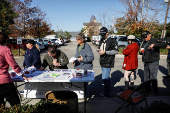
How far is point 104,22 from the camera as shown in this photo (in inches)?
1377

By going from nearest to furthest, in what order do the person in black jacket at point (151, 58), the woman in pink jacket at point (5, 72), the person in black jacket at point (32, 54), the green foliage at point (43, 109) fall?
1. the green foliage at point (43, 109)
2. the woman in pink jacket at point (5, 72)
3. the person in black jacket at point (151, 58)
4. the person in black jacket at point (32, 54)

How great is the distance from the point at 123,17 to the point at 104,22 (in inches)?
703

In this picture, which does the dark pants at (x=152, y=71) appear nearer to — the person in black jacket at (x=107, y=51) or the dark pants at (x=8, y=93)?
the person in black jacket at (x=107, y=51)

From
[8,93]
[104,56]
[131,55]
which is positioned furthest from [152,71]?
[8,93]

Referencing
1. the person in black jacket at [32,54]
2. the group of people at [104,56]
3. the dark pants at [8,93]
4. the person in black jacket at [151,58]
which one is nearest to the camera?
the dark pants at [8,93]

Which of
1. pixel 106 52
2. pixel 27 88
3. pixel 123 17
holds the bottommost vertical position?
pixel 27 88

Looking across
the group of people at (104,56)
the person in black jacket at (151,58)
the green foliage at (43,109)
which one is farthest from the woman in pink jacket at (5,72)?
the person in black jacket at (151,58)

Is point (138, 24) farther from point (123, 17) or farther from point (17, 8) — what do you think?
point (17, 8)

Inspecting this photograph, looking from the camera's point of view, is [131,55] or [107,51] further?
[131,55]

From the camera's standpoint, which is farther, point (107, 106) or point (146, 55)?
point (146, 55)

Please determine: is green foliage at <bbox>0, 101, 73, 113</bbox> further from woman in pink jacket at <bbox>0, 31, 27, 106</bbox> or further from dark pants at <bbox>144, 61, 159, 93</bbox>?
dark pants at <bbox>144, 61, 159, 93</bbox>

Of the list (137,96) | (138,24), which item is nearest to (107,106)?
(137,96)

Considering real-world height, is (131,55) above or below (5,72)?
above

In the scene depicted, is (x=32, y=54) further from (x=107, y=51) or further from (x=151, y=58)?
(x=151, y=58)
